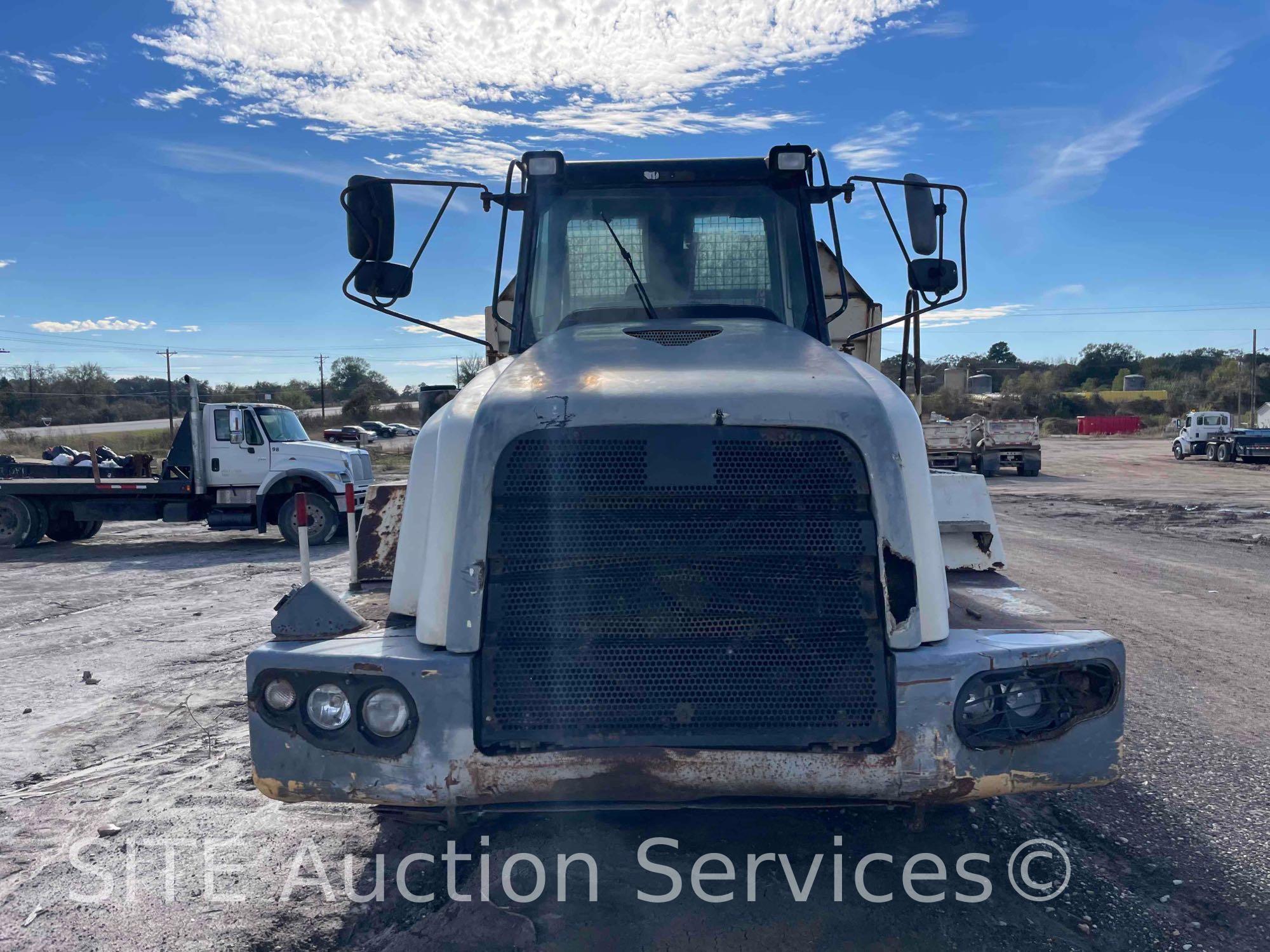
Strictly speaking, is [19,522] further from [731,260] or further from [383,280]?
[731,260]

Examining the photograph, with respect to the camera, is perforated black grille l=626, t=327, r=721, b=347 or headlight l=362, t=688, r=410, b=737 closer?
headlight l=362, t=688, r=410, b=737

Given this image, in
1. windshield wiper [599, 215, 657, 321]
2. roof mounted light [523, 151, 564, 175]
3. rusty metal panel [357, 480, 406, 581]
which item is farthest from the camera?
roof mounted light [523, 151, 564, 175]

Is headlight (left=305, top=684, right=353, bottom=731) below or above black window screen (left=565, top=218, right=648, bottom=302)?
below

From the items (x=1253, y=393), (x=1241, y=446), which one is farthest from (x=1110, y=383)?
(x=1241, y=446)

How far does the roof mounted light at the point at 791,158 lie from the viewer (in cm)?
438

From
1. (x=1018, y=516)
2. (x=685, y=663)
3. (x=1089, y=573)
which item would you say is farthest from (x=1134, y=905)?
(x=1018, y=516)

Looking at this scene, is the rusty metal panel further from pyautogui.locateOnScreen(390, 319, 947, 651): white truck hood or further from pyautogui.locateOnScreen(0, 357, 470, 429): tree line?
pyautogui.locateOnScreen(0, 357, 470, 429): tree line

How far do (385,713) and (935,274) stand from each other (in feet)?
10.4

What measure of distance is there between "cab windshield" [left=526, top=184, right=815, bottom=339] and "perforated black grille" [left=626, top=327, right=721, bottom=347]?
0.39 m

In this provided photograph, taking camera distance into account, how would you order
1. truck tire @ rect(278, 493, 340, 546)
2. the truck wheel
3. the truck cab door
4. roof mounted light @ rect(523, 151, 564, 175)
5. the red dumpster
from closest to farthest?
roof mounted light @ rect(523, 151, 564, 175) → truck tire @ rect(278, 493, 340, 546) → the truck cab door → the truck wheel → the red dumpster

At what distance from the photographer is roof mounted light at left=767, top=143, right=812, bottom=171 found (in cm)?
438

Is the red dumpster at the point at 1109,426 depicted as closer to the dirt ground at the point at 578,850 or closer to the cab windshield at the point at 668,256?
the dirt ground at the point at 578,850

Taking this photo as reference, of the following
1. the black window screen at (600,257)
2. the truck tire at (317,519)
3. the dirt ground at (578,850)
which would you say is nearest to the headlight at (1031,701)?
the dirt ground at (578,850)

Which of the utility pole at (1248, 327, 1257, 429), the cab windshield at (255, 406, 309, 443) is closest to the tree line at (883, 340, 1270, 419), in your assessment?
the utility pole at (1248, 327, 1257, 429)
